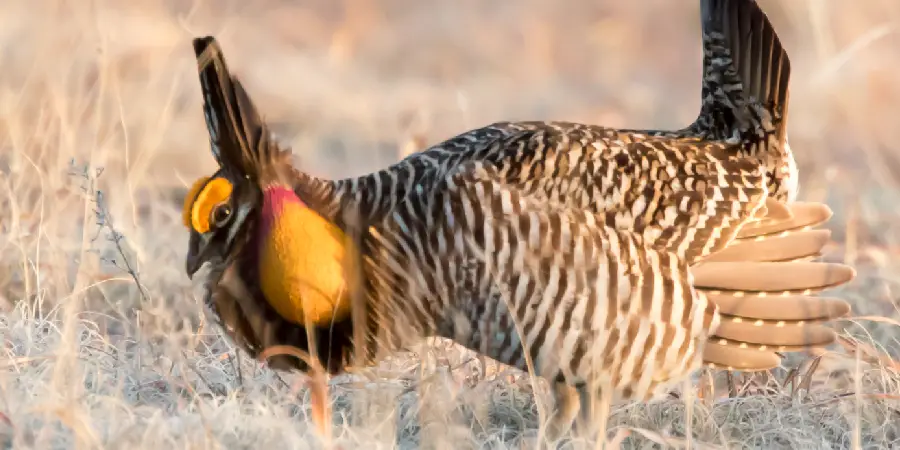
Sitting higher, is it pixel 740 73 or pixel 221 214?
pixel 740 73

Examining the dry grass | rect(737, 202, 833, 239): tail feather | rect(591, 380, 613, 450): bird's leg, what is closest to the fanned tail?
rect(737, 202, 833, 239): tail feather

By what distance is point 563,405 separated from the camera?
3.53m

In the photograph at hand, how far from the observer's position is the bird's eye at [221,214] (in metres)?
3.28

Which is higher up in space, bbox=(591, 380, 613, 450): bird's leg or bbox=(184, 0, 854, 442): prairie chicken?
bbox=(184, 0, 854, 442): prairie chicken

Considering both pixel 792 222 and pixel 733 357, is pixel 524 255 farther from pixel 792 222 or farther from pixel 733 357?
pixel 792 222

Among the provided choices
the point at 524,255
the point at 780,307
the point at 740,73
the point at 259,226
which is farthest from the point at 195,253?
the point at 740,73

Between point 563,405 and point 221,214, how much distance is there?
105 cm

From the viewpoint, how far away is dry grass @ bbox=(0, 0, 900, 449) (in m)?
2.97

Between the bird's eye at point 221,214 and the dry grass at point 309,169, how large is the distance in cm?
33

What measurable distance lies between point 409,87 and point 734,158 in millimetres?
5856

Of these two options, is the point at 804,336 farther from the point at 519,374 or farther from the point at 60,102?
the point at 60,102

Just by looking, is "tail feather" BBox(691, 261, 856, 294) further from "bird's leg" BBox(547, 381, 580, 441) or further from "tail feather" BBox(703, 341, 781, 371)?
"bird's leg" BBox(547, 381, 580, 441)

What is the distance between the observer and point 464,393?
3387 millimetres

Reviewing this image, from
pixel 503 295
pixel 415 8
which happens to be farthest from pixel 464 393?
pixel 415 8
